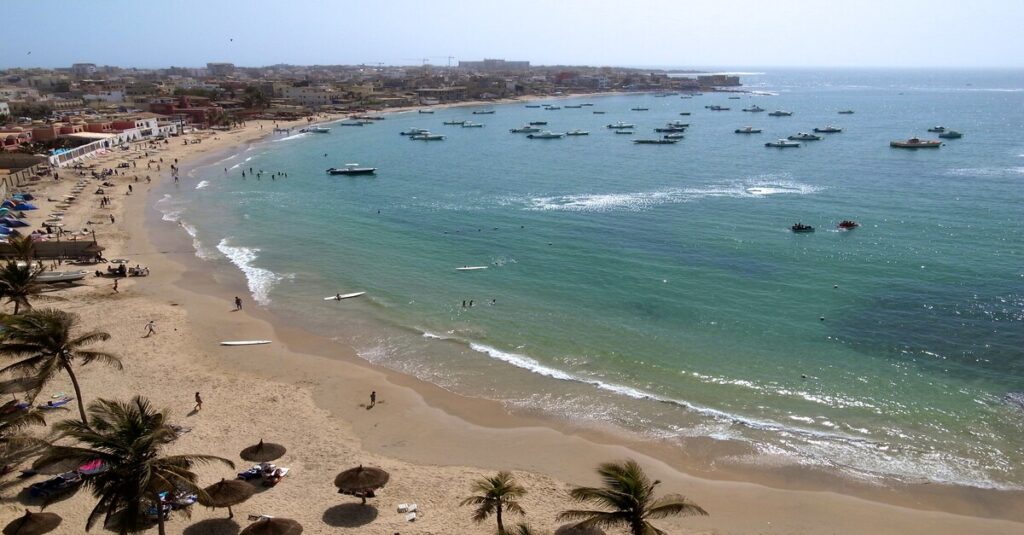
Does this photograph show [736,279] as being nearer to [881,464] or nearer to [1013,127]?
[881,464]

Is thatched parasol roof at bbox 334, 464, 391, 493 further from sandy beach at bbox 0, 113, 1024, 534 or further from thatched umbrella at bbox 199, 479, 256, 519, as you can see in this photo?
thatched umbrella at bbox 199, 479, 256, 519

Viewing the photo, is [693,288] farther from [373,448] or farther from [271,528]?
[271,528]

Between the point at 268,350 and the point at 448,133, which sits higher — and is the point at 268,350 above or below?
below

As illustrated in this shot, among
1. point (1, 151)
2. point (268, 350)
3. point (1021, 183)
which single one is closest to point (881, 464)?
point (268, 350)

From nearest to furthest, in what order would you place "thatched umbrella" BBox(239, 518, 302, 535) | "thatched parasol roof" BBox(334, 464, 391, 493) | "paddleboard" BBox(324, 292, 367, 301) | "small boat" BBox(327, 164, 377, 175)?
"thatched umbrella" BBox(239, 518, 302, 535) → "thatched parasol roof" BBox(334, 464, 391, 493) → "paddleboard" BBox(324, 292, 367, 301) → "small boat" BBox(327, 164, 377, 175)

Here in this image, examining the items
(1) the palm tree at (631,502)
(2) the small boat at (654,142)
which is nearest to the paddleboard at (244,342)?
(1) the palm tree at (631,502)

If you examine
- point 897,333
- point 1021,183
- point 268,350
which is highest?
point 1021,183

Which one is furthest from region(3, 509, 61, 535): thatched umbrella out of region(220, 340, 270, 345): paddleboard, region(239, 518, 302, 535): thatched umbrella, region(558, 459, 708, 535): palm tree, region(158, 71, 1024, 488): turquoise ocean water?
region(220, 340, 270, 345): paddleboard

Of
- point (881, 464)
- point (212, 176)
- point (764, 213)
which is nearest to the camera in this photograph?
point (881, 464)
